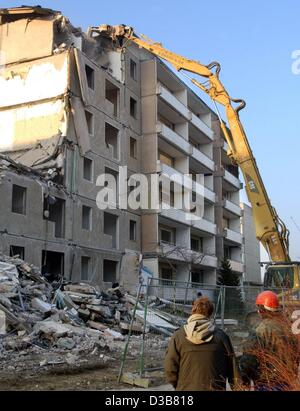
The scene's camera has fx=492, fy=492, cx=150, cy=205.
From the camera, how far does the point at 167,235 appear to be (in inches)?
1414

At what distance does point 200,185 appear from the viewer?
3834 centimetres

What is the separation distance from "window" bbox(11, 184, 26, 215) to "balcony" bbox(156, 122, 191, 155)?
1269 centimetres

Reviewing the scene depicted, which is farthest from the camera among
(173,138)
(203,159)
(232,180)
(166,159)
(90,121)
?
(232,180)

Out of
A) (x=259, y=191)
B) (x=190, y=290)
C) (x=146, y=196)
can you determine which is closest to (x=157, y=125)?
(x=146, y=196)

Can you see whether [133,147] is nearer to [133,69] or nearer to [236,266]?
[133,69]

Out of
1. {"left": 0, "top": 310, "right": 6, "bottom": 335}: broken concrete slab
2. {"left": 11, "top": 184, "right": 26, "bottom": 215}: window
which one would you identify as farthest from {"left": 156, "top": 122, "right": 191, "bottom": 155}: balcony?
{"left": 0, "top": 310, "right": 6, "bottom": 335}: broken concrete slab

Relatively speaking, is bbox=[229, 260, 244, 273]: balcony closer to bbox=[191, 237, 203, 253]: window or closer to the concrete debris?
bbox=[191, 237, 203, 253]: window

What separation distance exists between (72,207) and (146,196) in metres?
7.93

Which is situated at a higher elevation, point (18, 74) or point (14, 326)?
point (18, 74)

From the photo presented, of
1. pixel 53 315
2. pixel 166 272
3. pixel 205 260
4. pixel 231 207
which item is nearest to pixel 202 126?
pixel 231 207

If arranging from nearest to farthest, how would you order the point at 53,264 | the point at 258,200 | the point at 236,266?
1. the point at 258,200
2. the point at 53,264
3. the point at 236,266
